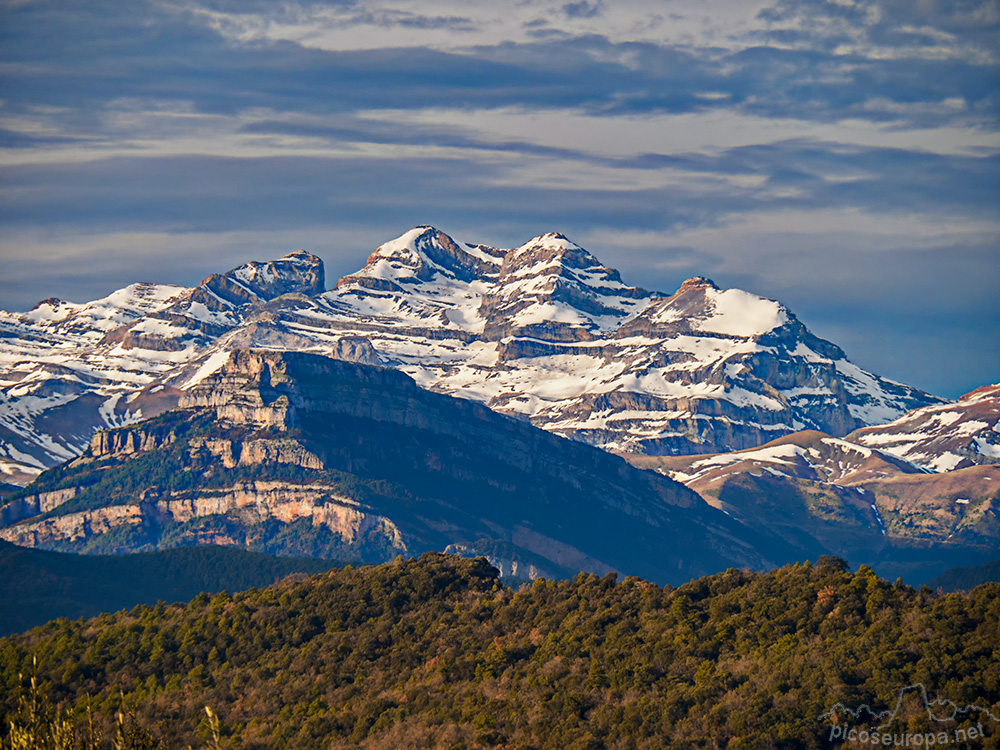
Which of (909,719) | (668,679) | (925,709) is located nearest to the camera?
(909,719)

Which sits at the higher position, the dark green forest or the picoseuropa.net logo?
the picoseuropa.net logo

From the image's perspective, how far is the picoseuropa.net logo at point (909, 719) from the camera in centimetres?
13900

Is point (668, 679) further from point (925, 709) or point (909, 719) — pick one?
point (909, 719)

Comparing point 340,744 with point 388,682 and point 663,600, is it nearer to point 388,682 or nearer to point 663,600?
point 388,682

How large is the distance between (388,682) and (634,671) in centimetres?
3210

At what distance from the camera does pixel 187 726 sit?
192 m

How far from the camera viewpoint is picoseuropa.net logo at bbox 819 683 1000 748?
456ft

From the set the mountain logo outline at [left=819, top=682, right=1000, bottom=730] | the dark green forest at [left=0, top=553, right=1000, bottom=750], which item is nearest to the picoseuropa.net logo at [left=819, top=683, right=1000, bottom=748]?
the mountain logo outline at [left=819, top=682, right=1000, bottom=730]

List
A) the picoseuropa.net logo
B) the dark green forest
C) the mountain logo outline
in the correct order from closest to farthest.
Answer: the picoseuropa.net logo, the mountain logo outline, the dark green forest

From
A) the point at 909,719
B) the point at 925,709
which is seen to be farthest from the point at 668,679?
the point at 909,719

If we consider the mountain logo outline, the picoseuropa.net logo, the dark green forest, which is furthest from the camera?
the dark green forest

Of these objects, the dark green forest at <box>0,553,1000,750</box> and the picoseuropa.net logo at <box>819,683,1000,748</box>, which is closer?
the picoseuropa.net logo at <box>819,683,1000,748</box>

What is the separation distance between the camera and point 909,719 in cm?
14325

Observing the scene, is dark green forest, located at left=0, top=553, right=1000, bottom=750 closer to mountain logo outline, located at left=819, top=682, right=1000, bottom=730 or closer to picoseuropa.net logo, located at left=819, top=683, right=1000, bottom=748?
picoseuropa.net logo, located at left=819, top=683, right=1000, bottom=748
